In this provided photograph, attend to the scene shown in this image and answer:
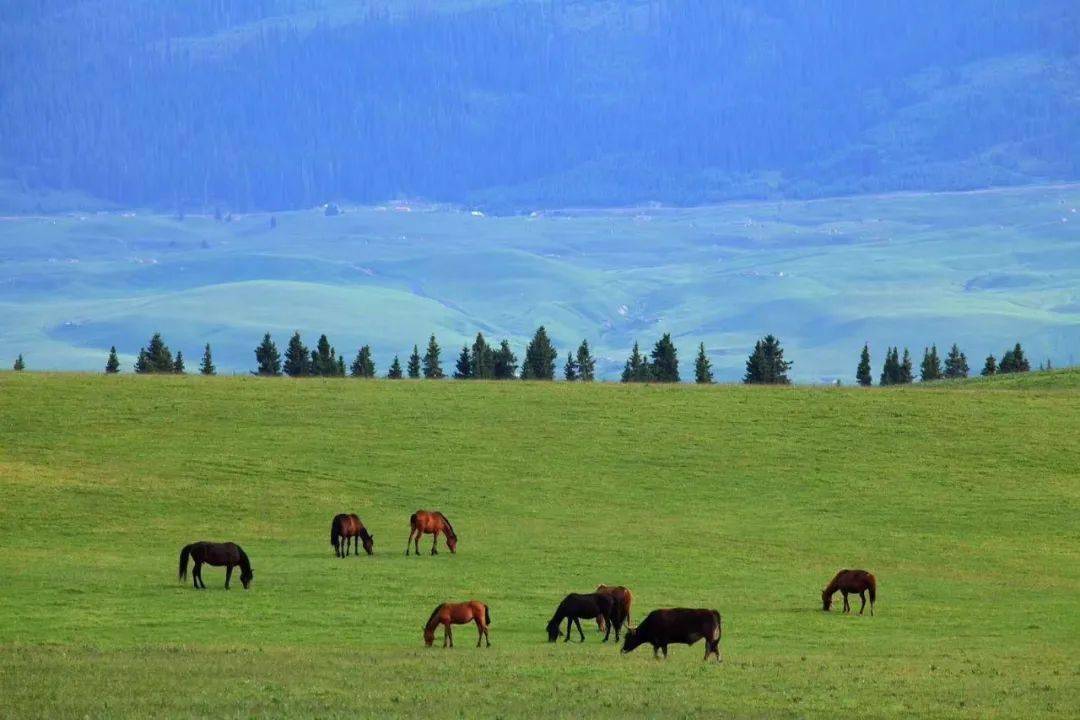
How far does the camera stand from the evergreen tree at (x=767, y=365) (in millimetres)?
91312

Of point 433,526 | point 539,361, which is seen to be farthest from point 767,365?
point 433,526

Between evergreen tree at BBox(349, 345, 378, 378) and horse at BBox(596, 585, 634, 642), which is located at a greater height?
evergreen tree at BBox(349, 345, 378, 378)

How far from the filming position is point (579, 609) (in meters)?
30.3

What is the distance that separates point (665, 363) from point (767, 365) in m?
6.12

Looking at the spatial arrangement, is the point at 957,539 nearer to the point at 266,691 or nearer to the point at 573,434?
the point at 573,434

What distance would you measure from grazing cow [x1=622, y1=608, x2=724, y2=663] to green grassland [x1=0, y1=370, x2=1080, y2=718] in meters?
0.54

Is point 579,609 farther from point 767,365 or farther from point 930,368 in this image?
point 930,368

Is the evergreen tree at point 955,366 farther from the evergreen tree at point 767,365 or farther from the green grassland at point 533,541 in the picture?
the green grassland at point 533,541

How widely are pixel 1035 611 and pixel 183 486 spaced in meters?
24.8

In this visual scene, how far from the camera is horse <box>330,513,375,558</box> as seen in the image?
134ft

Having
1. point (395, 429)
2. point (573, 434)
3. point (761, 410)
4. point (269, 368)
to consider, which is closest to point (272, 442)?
point (395, 429)

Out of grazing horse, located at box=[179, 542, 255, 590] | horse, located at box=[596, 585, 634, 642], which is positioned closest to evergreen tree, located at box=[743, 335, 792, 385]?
grazing horse, located at box=[179, 542, 255, 590]

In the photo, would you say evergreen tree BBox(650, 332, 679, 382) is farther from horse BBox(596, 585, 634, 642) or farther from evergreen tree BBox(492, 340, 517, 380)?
horse BBox(596, 585, 634, 642)

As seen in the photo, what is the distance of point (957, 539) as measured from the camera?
1809 inches
